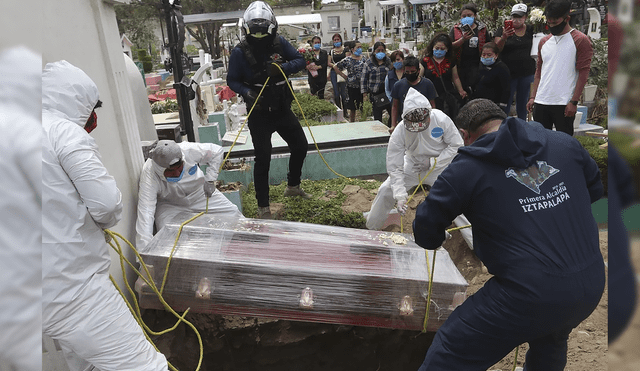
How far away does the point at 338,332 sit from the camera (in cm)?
370

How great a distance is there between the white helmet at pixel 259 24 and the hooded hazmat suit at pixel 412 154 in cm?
153

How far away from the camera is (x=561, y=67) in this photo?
468 cm

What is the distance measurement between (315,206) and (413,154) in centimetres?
138

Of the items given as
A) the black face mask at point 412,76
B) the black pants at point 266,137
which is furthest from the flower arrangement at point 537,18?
the black pants at point 266,137

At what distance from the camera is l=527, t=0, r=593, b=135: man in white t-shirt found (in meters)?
4.52

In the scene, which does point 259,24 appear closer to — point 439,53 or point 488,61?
point 439,53

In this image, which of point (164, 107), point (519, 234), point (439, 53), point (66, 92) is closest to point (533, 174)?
point (519, 234)

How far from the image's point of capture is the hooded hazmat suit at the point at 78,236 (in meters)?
2.15

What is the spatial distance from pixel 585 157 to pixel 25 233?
2454 mm

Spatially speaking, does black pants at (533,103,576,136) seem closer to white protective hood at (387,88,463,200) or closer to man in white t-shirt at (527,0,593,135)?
man in white t-shirt at (527,0,593,135)

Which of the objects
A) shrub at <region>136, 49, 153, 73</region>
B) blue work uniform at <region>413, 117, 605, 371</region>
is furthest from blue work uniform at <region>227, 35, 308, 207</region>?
shrub at <region>136, 49, 153, 73</region>

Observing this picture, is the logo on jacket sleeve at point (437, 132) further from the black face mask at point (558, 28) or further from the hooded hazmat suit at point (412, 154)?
the black face mask at point (558, 28)

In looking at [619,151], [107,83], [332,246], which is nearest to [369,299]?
[332,246]

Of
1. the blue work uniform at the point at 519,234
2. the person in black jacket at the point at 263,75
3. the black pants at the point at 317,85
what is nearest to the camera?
the blue work uniform at the point at 519,234
